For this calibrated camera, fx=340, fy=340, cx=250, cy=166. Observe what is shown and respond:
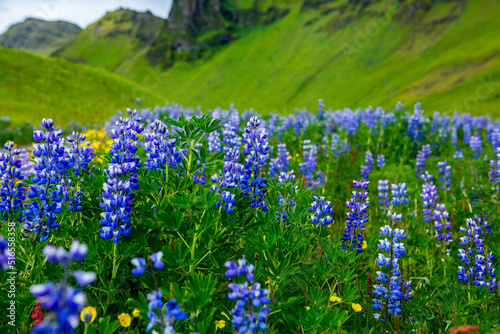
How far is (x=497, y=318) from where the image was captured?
2.60 metres

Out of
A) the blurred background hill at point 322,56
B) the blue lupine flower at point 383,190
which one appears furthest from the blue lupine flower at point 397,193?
the blurred background hill at point 322,56

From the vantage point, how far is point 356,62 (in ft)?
374

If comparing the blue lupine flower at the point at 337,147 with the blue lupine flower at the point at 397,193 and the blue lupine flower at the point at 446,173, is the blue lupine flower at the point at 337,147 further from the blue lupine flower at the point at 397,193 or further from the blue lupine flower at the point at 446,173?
the blue lupine flower at the point at 397,193

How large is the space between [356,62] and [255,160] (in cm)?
12162

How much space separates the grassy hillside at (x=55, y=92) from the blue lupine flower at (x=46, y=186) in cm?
1437

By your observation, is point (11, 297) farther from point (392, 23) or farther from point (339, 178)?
point (392, 23)

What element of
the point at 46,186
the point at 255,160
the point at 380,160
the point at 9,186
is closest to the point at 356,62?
the point at 380,160

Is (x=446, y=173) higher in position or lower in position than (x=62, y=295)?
lower

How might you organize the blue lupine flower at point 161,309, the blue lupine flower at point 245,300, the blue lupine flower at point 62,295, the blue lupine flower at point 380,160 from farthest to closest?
1. the blue lupine flower at point 380,160
2. the blue lupine flower at point 245,300
3. the blue lupine flower at point 161,309
4. the blue lupine flower at point 62,295

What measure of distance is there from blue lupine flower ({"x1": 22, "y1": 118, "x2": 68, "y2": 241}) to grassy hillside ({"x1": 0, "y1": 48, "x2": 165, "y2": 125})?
47.2 ft

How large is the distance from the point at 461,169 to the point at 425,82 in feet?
279

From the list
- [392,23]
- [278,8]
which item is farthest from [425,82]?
[278,8]

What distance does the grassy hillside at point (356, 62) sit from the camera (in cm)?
7756

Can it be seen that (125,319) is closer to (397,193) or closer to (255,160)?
(255,160)
